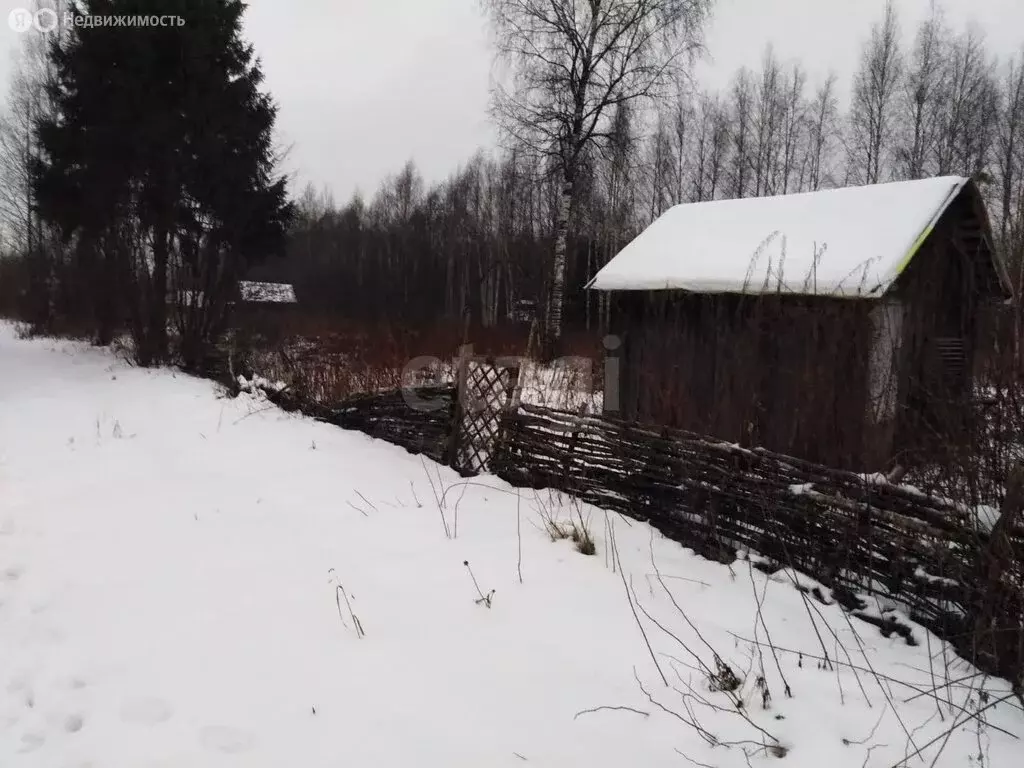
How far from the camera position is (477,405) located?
19.3ft

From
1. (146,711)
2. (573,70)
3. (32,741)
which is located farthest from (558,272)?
(32,741)

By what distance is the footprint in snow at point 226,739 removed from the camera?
2188 millimetres

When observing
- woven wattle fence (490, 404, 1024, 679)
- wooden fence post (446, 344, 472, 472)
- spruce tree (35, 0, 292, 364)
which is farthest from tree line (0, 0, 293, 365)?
woven wattle fence (490, 404, 1024, 679)

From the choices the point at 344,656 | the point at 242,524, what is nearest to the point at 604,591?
the point at 344,656

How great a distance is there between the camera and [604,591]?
3293mm

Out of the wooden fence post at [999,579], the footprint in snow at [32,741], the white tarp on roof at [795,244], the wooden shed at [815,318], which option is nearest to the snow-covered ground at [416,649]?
the footprint in snow at [32,741]

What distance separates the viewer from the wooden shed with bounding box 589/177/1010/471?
4.42 m

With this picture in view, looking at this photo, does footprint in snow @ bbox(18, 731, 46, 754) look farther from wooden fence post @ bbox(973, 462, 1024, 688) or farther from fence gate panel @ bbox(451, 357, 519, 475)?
fence gate panel @ bbox(451, 357, 519, 475)

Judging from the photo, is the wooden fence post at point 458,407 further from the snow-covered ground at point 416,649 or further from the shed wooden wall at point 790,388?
the shed wooden wall at point 790,388

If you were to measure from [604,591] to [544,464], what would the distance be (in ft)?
6.09

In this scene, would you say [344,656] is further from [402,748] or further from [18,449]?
[18,449]

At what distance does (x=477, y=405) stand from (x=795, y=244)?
3.98m

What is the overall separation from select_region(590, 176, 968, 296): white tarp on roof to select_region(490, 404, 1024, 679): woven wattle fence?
192 centimetres

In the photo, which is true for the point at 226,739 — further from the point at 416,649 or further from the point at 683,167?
the point at 683,167
